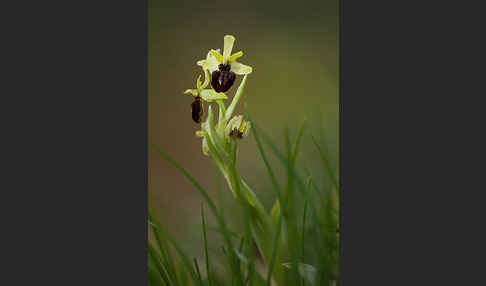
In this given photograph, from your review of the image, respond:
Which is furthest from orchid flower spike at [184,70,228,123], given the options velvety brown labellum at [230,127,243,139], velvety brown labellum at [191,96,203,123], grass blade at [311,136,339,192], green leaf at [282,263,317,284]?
green leaf at [282,263,317,284]

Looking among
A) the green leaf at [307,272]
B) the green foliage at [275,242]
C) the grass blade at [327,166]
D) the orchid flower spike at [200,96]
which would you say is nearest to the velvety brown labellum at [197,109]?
the orchid flower spike at [200,96]

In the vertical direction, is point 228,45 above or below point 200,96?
above

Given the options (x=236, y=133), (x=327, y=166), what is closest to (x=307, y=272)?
(x=327, y=166)

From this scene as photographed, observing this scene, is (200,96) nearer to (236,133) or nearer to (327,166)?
(236,133)

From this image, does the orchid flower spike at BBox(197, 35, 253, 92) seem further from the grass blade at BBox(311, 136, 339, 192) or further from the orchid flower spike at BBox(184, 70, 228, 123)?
the grass blade at BBox(311, 136, 339, 192)

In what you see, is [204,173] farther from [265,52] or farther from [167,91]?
[265,52]

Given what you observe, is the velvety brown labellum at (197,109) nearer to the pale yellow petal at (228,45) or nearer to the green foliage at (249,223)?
the green foliage at (249,223)

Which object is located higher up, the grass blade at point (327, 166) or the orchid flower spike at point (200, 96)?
the orchid flower spike at point (200, 96)
